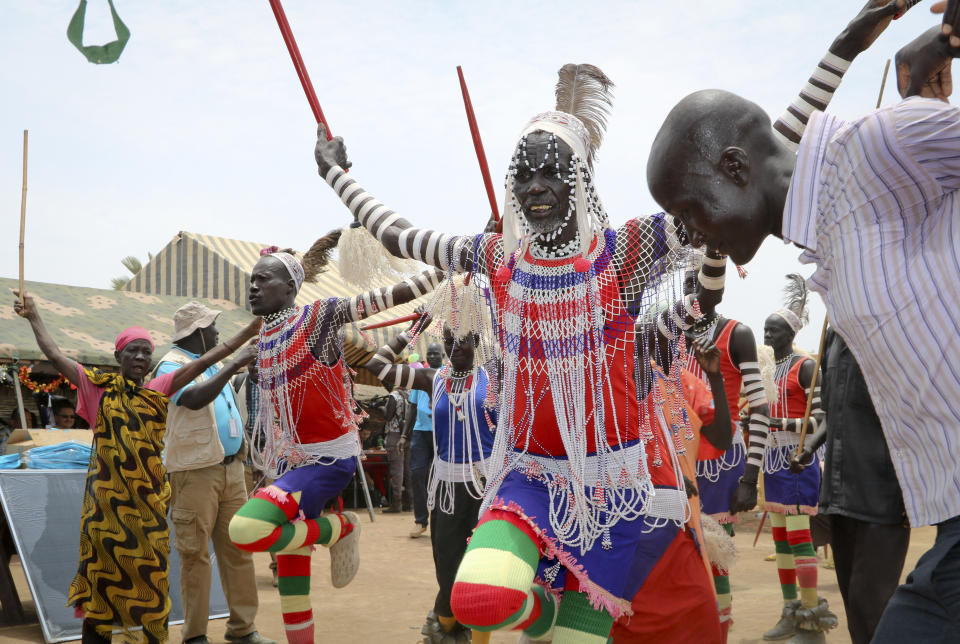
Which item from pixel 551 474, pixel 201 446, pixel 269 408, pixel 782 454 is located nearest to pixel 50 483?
pixel 201 446

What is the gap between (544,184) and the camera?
9.81 feet

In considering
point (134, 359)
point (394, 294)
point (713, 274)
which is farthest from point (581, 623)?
point (134, 359)

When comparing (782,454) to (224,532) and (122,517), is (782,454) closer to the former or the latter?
(224,532)

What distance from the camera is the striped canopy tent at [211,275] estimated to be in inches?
626

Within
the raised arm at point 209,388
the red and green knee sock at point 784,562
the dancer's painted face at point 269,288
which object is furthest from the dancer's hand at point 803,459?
the raised arm at point 209,388

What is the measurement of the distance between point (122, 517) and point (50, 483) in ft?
5.59

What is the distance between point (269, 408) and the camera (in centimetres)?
500

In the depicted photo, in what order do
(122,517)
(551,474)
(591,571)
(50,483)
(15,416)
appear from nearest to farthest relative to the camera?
(591,571), (551,474), (122,517), (50,483), (15,416)

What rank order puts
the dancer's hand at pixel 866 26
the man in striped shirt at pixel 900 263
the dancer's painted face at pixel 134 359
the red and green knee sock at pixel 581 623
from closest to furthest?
the man in striped shirt at pixel 900 263 < the dancer's hand at pixel 866 26 < the red and green knee sock at pixel 581 623 < the dancer's painted face at pixel 134 359

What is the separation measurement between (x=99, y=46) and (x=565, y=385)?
7.49 ft

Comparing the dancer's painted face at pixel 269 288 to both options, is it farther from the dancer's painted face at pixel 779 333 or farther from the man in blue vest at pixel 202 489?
the dancer's painted face at pixel 779 333

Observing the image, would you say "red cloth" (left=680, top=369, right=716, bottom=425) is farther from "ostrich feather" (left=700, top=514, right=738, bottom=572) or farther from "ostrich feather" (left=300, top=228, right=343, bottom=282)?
"ostrich feather" (left=300, top=228, right=343, bottom=282)

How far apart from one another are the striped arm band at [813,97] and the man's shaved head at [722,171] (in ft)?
1.82

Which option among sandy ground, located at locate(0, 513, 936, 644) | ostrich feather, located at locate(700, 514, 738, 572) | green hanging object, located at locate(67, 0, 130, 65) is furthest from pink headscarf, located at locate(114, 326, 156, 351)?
ostrich feather, located at locate(700, 514, 738, 572)
